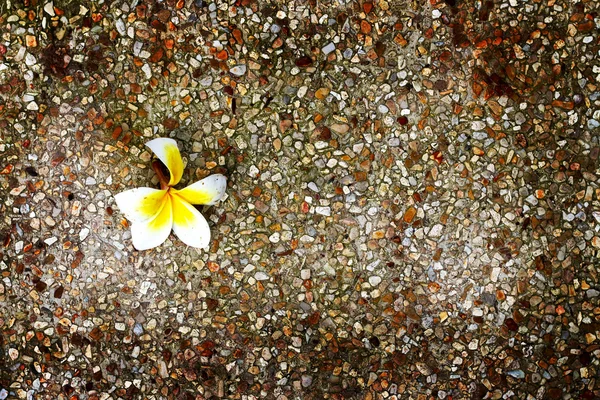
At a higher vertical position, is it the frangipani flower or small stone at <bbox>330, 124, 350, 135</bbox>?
small stone at <bbox>330, 124, 350, 135</bbox>

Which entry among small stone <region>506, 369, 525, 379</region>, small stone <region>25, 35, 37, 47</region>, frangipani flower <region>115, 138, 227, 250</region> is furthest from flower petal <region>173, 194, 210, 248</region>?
small stone <region>506, 369, 525, 379</region>

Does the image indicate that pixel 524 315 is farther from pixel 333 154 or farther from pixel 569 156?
pixel 333 154

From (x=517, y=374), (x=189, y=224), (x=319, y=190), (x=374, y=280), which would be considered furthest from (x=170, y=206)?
(x=517, y=374)

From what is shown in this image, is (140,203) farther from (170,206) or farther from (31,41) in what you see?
(31,41)

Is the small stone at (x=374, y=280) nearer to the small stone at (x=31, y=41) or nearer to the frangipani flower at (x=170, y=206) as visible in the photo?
the frangipani flower at (x=170, y=206)

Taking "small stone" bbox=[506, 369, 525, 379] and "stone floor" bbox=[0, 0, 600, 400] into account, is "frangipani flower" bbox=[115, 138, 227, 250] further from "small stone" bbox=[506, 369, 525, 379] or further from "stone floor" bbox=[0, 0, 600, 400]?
"small stone" bbox=[506, 369, 525, 379]

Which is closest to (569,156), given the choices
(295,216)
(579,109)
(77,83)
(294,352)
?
(579,109)
